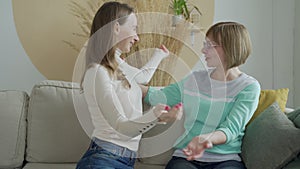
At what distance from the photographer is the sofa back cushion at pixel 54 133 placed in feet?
7.10

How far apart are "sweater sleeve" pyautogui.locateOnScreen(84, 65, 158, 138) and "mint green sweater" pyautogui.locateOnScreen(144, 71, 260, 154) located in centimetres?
41

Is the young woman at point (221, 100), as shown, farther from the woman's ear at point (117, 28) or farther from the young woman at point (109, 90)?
the woman's ear at point (117, 28)

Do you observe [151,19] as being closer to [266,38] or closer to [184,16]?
[184,16]

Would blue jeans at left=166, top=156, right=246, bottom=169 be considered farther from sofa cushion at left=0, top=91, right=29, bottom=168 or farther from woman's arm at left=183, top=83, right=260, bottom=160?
sofa cushion at left=0, top=91, right=29, bottom=168

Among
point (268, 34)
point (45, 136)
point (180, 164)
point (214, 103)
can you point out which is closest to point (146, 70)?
point (214, 103)

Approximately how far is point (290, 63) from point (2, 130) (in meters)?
2.37

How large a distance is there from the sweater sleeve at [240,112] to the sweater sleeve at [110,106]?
408 mm

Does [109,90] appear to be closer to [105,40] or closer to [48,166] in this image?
[105,40]

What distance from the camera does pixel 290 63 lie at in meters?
3.56

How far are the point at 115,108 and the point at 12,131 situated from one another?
77 cm

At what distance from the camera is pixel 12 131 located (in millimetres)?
2156

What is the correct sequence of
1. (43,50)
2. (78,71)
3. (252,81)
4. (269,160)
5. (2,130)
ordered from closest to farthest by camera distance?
(269,160), (252,81), (2,130), (78,71), (43,50)

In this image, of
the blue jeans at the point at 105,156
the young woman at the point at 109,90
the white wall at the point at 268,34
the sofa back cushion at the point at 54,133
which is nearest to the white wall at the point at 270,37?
the white wall at the point at 268,34

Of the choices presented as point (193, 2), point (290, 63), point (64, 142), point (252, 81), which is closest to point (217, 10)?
point (193, 2)
